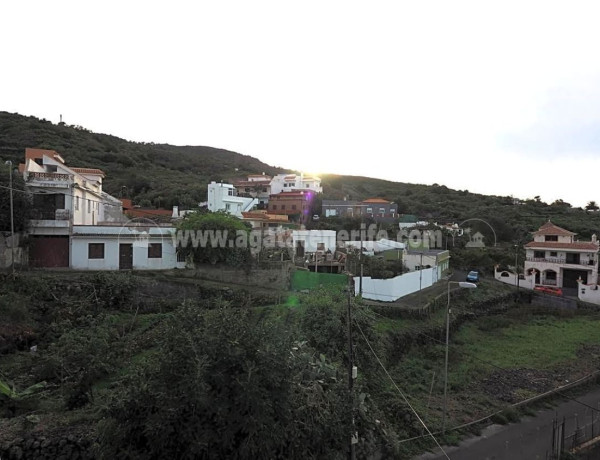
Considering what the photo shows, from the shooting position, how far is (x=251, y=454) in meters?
5.88

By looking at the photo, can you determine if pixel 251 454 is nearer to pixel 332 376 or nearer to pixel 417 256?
pixel 332 376

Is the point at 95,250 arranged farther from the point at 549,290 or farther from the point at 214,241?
the point at 549,290

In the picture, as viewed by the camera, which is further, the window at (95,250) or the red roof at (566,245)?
the red roof at (566,245)

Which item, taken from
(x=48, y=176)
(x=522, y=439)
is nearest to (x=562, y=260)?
(x=522, y=439)

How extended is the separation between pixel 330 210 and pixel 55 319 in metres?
38.3

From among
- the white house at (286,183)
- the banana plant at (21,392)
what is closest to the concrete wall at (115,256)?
the banana plant at (21,392)

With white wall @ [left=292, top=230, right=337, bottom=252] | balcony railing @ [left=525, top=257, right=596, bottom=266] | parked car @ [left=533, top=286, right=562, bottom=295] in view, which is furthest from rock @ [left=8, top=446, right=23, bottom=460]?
balcony railing @ [left=525, top=257, right=596, bottom=266]

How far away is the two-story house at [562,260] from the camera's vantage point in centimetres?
3134

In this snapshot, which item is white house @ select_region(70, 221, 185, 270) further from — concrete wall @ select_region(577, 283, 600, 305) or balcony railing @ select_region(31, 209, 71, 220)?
concrete wall @ select_region(577, 283, 600, 305)

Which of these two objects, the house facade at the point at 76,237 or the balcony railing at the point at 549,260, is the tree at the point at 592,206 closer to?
the balcony railing at the point at 549,260

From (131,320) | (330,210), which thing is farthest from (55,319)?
(330,210)

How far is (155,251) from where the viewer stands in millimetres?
21797

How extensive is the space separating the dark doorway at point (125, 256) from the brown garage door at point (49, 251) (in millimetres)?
2580

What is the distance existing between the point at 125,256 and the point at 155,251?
154 cm
